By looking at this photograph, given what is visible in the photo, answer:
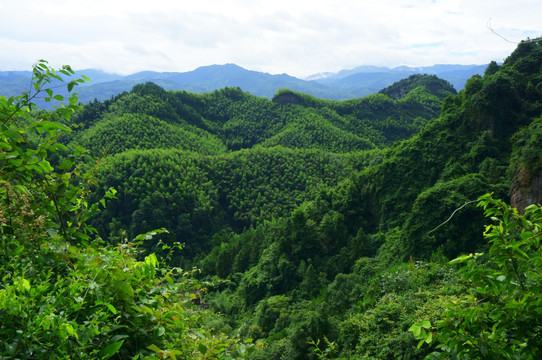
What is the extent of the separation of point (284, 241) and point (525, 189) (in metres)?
16.3

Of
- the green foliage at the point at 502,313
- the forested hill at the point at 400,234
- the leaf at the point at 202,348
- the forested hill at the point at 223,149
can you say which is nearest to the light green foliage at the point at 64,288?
the leaf at the point at 202,348

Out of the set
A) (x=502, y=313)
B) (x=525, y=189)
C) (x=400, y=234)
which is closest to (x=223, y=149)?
(x=400, y=234)

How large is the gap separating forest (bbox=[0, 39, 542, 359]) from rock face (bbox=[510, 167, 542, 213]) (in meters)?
0.07

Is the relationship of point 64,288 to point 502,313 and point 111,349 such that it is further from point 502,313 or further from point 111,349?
point 502,313

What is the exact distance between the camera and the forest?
6.46ft

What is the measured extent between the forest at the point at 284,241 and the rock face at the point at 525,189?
7cm

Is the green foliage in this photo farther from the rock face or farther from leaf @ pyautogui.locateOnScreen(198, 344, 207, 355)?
the rock face

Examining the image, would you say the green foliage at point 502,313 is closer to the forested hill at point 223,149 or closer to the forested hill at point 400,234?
the forested hill at point 400,234

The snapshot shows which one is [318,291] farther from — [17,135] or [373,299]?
[17,135]

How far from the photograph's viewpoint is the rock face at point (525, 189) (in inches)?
535

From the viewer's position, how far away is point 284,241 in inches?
1035

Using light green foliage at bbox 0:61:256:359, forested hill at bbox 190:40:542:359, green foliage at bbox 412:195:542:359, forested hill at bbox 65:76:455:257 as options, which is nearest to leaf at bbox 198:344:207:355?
light green foliage at bbox 0:61:256:359

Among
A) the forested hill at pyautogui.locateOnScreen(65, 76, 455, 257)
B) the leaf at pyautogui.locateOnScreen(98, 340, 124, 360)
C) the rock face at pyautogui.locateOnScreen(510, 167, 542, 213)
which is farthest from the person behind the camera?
the forested hill at pyautogui.locateOnScreen(65, 76, 455, 257)

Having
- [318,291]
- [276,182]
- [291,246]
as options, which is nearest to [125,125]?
[276,182]
